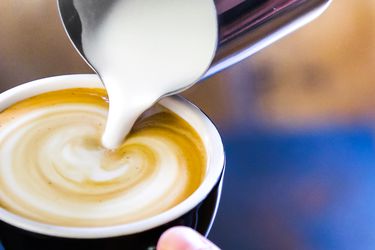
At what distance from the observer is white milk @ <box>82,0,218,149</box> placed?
0.48 m

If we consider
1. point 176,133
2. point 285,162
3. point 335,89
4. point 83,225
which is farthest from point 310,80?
point 83,225

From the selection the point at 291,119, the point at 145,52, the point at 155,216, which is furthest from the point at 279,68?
the point at 155,216

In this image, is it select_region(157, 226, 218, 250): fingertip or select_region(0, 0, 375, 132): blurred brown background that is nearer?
select_region(157, 226, 218, 250): fingertip

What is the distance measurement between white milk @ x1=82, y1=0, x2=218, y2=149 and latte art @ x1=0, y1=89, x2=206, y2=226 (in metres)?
0.02

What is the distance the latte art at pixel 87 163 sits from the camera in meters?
0.43

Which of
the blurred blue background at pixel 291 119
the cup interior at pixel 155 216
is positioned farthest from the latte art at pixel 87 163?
the blurred blue background at pixel 291 119

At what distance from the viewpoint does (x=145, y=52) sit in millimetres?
512

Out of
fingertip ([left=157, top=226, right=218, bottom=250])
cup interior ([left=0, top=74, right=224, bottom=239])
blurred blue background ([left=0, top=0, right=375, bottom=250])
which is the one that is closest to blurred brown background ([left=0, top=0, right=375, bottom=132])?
blurred blue background ([left=0, top=0, right=375, bottom=250])

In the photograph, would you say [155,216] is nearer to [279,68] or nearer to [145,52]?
[145,52]

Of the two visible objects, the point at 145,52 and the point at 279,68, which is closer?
the point at 145,52

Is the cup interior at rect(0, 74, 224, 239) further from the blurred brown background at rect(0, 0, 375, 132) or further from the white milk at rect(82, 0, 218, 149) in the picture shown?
the blurred brown background at rect(0, 0, 375, 132)

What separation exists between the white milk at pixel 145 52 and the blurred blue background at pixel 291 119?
0.15 m

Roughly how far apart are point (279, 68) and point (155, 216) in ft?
1.32

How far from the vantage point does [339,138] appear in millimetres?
678
